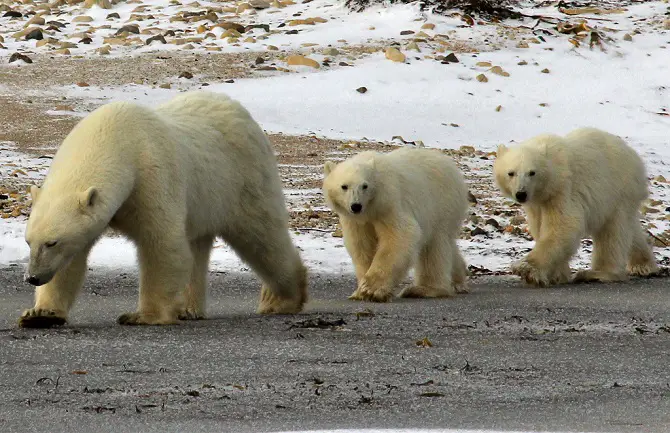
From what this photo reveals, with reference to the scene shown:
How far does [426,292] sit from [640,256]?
2.42m

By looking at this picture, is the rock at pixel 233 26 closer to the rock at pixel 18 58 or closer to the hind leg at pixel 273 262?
the rock at pixel 18 58

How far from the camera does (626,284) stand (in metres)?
10.0

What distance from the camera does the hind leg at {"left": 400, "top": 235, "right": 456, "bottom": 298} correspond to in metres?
9.12

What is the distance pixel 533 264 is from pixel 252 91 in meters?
10.8

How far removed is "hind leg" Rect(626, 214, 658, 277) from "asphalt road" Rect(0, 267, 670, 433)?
2.21 m

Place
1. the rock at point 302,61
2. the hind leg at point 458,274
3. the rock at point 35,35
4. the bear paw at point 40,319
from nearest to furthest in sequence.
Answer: the bear paw at point 40,319, the hind leg at point 458,274, the rock at point 302,61, the rock at point 35,35

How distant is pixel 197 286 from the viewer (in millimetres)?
7766

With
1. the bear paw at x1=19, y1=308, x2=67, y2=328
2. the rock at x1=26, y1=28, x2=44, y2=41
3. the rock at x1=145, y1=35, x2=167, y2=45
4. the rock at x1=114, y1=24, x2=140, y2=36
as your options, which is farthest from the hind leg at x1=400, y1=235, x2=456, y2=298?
the rock at x1=26, y1=28, x2=44, y2=41

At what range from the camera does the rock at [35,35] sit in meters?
23.5

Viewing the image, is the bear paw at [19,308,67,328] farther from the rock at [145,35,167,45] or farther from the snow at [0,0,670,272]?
the rock at [145,35,167,45]

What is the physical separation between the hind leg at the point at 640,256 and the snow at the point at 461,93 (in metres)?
5.88

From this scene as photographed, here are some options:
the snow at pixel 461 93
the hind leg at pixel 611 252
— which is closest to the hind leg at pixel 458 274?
the hind leg at pixel 611 252

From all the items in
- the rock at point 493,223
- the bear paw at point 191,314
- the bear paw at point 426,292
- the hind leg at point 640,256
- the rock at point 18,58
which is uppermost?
the bear paw at point 191,314

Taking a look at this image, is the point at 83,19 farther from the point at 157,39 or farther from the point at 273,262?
the point at 273,262
